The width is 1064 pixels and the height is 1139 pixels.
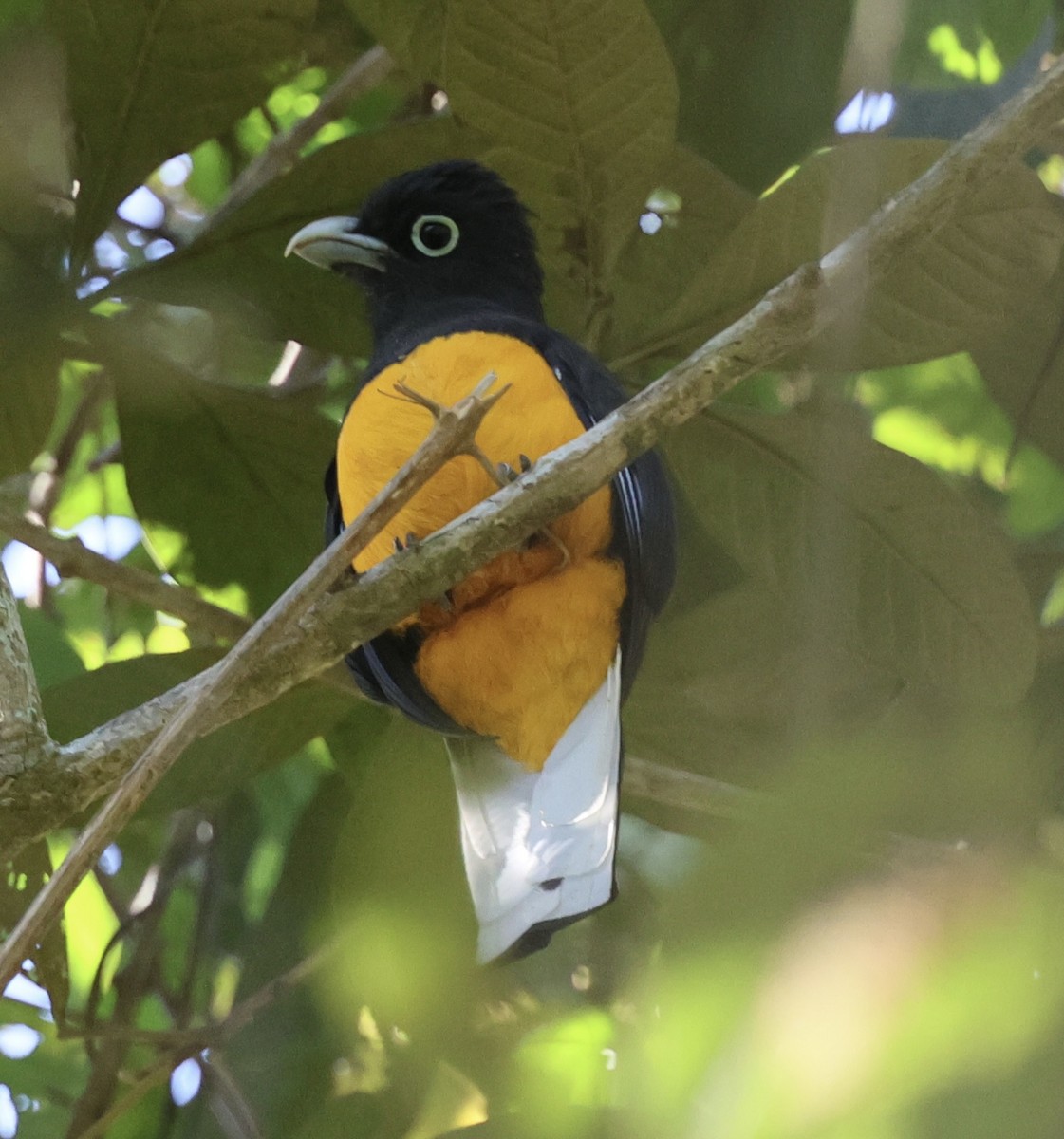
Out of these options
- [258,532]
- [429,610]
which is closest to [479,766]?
[429,610]

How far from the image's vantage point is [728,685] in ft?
6.45

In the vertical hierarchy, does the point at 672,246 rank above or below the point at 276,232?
below

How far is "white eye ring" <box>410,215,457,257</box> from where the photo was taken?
221 cm

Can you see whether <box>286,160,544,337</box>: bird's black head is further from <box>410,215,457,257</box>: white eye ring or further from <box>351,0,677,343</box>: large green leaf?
<box>351,0,677,343</box>: large green leaf

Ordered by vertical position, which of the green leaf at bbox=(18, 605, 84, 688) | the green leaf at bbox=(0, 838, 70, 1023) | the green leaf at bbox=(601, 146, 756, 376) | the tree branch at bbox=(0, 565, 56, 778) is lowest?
the green leaf at bbox=(0, 838, 70, 1023)

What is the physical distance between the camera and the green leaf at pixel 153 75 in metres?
2.07

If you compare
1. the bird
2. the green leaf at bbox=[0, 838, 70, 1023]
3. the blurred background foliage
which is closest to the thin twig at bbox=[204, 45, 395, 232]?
the blurred background foliage

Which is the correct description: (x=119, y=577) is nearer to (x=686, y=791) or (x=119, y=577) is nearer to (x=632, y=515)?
(x=632, y=515)

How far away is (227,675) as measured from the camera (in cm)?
129

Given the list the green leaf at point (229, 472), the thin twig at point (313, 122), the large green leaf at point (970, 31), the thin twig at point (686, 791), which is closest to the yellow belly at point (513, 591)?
the thin twig at point (686, 791)

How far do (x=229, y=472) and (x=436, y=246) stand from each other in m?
0.47

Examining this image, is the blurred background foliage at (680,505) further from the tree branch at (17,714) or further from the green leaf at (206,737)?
the tree branch at (17,714)

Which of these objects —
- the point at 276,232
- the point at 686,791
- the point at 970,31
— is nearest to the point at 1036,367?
the point at 970,31

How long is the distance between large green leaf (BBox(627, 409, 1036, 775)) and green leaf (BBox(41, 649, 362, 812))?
49cm
